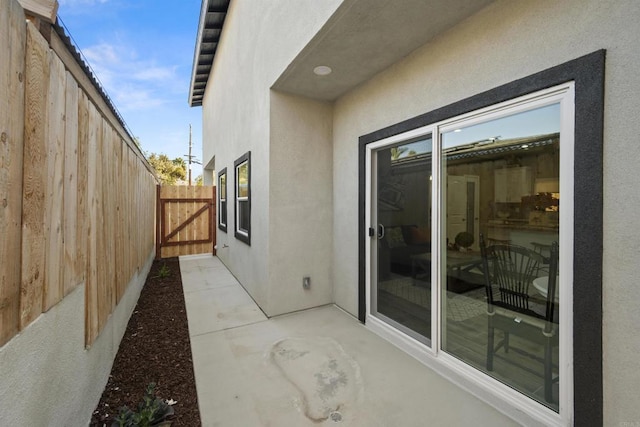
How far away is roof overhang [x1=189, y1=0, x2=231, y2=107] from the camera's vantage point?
20.9ft

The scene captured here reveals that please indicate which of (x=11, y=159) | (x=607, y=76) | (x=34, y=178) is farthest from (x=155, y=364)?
Answer: (x=607, y=76)

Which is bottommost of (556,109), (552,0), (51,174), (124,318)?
(124,318)

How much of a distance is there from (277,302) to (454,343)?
86.0 inches

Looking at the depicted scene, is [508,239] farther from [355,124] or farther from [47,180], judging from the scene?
[47,180]

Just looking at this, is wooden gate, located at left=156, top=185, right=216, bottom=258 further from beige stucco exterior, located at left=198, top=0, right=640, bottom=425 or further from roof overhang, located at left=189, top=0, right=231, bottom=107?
roof overhang, located at left=189, top=0, right=231, bottom=107

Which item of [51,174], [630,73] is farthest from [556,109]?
[51,174]

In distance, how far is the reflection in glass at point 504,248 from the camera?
190 centimetres

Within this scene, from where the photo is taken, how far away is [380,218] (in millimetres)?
3332

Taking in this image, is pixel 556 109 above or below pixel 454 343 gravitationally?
above

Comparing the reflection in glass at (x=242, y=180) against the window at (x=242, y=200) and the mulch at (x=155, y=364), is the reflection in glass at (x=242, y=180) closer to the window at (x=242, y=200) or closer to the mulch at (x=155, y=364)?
the window at (x=242, y=200)

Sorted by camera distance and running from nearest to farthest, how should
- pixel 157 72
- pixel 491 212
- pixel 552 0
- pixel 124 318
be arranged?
pixel 552 0, pixel 491 212, pixel 124 318, pixel 157 72

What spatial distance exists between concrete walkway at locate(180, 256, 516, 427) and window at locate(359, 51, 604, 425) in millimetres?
277

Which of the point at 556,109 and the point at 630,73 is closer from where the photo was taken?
the point at 630,73

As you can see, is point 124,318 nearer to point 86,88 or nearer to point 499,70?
point 86,88
